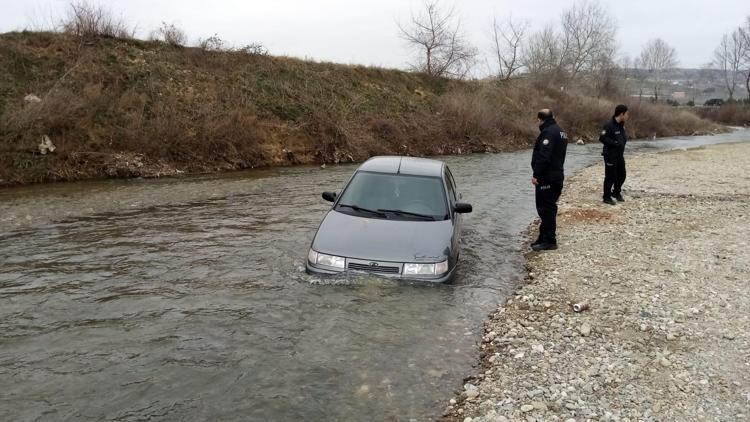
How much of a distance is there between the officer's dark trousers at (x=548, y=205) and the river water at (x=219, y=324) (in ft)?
2.19

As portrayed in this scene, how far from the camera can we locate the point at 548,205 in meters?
8.72

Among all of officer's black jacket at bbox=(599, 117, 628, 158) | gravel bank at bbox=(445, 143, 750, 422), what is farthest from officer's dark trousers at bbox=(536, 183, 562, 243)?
officer's black jacket at bbox=(599, 117, 628, 158)

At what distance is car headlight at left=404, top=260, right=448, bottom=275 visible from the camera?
20.6 feet

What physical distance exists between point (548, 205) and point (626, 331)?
347cm

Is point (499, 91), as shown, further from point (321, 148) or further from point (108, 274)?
point (108, 274)

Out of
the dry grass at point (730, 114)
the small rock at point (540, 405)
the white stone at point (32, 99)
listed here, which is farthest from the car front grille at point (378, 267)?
the dry grass at point (730, 114)

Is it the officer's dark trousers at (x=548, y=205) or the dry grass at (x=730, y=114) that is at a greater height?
the dry grass at (x=730, y=114)

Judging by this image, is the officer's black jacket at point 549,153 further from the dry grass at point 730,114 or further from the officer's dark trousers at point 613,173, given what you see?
the dry grass at point 730,114

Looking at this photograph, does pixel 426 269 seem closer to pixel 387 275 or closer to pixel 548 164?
pixel 387 275

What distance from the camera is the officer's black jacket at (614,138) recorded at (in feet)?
38.1

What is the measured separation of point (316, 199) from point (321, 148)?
1024cm

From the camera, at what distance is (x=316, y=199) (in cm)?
1381

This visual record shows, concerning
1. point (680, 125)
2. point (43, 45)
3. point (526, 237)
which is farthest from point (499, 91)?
point (526, 237)

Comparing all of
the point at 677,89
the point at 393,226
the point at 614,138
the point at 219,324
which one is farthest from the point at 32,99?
the point at 677,89
